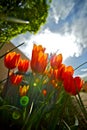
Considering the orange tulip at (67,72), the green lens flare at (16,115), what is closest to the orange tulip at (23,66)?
the orange tulip at (67,72)

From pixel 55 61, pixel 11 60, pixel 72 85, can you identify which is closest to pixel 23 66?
pixel 11 60

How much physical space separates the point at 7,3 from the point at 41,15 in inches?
133

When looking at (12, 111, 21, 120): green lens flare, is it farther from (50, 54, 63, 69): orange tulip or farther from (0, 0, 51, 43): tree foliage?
(0, 0, 51, 43): tree foliage

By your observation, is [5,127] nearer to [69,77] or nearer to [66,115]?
[69,77]

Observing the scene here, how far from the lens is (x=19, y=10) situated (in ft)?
65.8

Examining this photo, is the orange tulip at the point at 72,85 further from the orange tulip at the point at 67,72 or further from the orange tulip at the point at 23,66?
the orange tulip at the point at 23,66

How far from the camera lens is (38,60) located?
183 centimetres

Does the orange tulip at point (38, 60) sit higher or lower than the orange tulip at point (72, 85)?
higher

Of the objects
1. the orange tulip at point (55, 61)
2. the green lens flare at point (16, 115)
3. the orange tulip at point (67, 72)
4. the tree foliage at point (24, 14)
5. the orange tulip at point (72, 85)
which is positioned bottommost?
the green lens flare at point (16, 115)

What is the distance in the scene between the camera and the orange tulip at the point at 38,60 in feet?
6.00

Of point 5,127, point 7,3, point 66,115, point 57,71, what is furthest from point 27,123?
point 7,3

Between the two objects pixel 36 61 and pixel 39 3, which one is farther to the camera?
pixel 39 3

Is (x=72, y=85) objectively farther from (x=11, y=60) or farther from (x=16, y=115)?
(x=11, y=60)

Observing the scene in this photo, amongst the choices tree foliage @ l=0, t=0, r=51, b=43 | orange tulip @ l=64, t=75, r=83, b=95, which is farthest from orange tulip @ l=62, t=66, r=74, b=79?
tree foliage @ l=0, t=0, r=51, b=43
